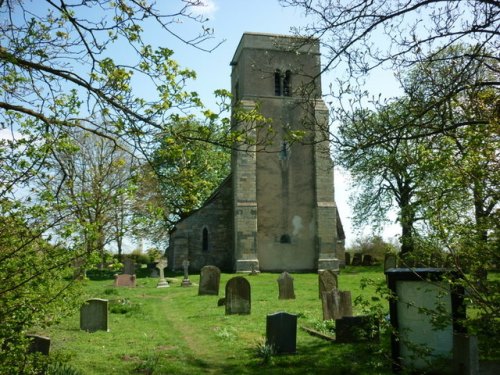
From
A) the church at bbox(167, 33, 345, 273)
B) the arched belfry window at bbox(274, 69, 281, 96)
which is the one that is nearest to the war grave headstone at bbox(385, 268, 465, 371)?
the church at bbox(167, 33, 345, 273)

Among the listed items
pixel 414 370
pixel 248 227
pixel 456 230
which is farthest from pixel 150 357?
pixel 248 227

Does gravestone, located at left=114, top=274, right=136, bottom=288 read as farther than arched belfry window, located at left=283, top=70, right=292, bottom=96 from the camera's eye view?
No

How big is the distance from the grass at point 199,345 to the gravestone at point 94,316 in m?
0.24

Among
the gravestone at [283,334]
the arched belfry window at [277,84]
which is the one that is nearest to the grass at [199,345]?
the gravestone at [283,334]

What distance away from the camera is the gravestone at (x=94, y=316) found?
32.5ft

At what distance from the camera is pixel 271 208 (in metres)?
26.6

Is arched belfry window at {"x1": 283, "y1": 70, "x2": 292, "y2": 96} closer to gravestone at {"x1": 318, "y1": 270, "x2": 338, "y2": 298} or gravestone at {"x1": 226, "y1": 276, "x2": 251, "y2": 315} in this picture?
gravestone at {"x1": 318, "y1": 270, "x2": 338, "y2": 298}

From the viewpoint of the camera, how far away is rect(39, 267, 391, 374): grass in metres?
6.89

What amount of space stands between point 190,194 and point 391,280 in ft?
9.47

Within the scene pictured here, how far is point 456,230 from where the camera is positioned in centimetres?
505

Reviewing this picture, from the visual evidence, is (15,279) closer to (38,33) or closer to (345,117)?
(38,33)

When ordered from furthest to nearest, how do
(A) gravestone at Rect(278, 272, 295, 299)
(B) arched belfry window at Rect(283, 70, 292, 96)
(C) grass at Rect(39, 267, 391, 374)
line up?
(B) arched belfry window at Rect(283, 70, 292, 96)
(A) gravestone at Rect(278, 272, 295, 299)
(C) grass at Rect(39, 267, 391, 374)

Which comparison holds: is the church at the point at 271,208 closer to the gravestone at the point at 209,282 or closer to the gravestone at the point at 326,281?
the gravestone at the point at 209,282

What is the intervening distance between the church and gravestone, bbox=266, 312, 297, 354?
57.0 feet
